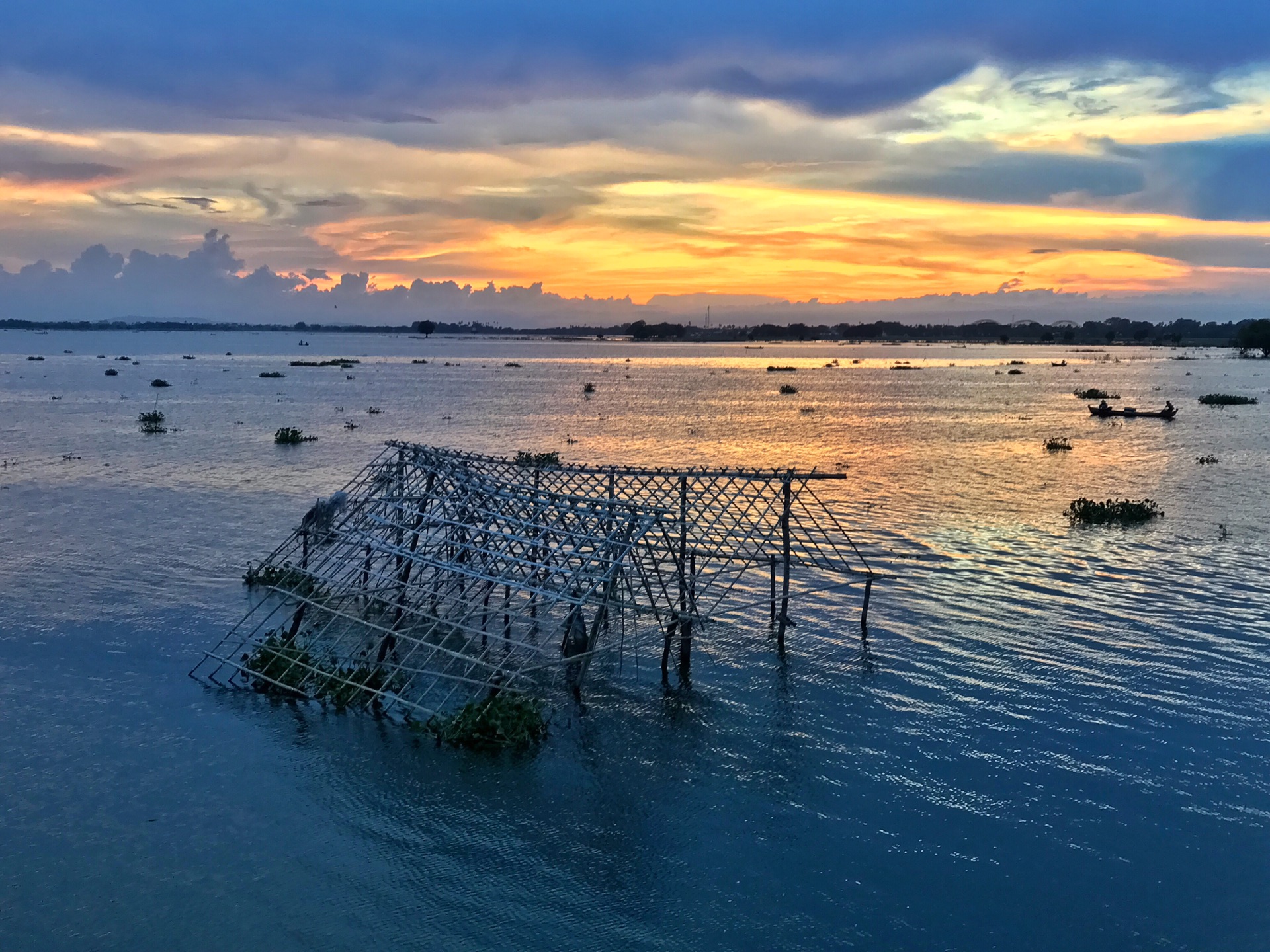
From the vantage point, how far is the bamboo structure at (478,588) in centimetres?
1752

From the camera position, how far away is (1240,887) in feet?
41.6

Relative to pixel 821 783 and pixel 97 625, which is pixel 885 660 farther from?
pixel 97 625

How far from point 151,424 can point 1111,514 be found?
5335 cm

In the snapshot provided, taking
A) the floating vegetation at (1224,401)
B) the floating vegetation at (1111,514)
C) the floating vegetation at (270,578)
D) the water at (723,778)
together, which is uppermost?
the floating vegetation at (1224,401)

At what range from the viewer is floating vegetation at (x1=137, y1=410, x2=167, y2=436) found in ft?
184

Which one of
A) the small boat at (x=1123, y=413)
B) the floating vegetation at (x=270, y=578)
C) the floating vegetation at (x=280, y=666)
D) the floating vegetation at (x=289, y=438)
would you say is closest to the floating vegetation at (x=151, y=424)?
the floating vegetation at (x=289, y=438)

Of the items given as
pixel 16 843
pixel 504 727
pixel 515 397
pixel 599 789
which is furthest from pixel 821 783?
pixel 515 397

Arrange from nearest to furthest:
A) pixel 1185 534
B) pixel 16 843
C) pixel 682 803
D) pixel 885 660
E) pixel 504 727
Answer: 1. pixel 16 843
2. pixel 682 803
3. pixel 504 727
4. pixel 885 660
5. pixel 1185 534

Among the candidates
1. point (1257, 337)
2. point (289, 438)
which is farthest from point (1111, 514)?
point (1257, 337)

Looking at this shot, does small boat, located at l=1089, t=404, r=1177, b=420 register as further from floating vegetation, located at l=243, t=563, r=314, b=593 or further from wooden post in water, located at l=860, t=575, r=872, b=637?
floating vegetation, located at l=243, t=563, r=314, b=593

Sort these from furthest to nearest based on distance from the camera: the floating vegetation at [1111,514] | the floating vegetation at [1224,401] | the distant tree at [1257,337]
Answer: the distant tree at [1257,337], the floating vegetation at [1224,401], the floating vegetation at [1111,514]

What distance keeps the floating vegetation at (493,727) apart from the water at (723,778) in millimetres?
298

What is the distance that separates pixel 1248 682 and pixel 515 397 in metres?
77.1

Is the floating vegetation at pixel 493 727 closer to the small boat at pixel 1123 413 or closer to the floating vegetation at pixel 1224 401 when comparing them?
the small boat at pixel 1123 413
